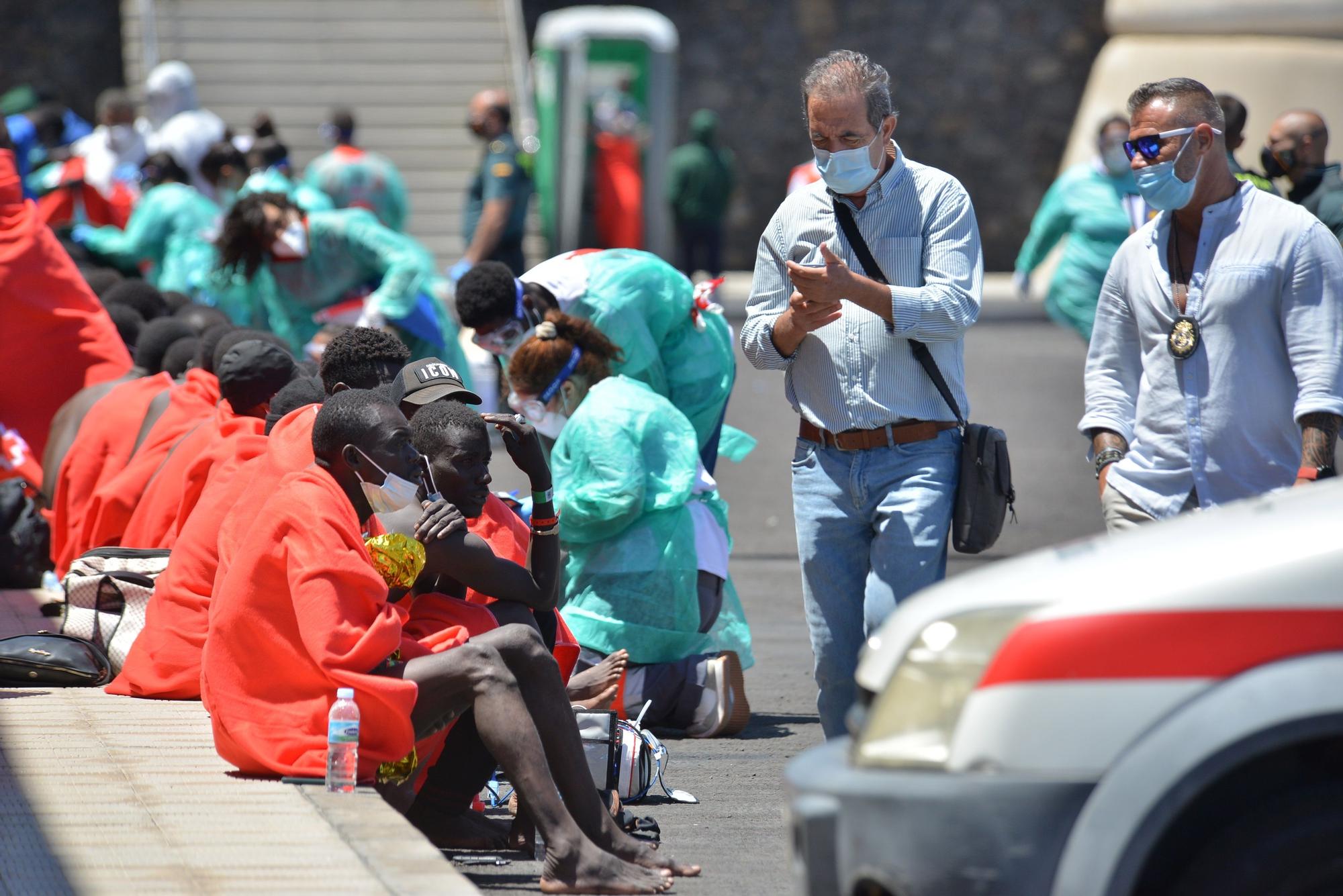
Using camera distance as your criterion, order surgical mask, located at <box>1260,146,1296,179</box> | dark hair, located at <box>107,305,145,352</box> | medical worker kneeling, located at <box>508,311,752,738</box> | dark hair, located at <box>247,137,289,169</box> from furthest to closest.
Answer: dark hair, located at <box>247,137,289,169</box>
dark hair, located at <box>107,305,145,352</box>
surgical mask, located at <box>1260,146,1296,179</box>
medical worker kneeling, located at <box>508,311,752,738</box>

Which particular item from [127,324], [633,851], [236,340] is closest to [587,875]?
[633,851]

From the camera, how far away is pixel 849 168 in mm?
4664

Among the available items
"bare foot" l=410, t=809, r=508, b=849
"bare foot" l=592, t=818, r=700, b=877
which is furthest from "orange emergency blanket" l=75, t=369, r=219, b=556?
"bare foot" l=592, t=818, r=700, b=877

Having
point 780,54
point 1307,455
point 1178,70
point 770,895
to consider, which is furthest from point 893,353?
point 780,54

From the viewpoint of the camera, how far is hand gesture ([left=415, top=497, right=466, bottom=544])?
→ 15.3ft

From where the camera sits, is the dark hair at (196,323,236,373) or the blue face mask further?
the dark hair at (196,323,236,373)

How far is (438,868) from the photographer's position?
12.6 feet

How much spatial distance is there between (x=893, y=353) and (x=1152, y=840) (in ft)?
6.56

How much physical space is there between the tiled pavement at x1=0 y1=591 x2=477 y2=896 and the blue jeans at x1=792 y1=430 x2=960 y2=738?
47.7 inches

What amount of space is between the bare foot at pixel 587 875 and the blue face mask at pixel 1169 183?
2.03m

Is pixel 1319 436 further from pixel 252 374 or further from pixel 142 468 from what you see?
pixel 142 468

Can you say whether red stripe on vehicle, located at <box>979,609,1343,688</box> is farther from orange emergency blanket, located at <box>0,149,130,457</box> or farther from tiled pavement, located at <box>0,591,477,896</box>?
orange emergency blanket, located at <box>0,149,130,457</box>

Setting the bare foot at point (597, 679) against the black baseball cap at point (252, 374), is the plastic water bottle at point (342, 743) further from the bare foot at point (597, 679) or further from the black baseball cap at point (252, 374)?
the black baseball cap at point (252, 374)

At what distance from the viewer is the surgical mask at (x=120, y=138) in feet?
50.6
